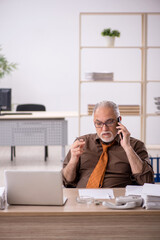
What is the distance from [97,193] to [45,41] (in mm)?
6018

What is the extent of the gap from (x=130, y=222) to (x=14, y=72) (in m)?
6.35

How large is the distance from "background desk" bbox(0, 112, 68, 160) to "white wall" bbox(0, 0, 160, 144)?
2031 millimetres

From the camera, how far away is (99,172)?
2568mm

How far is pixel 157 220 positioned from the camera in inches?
73.0

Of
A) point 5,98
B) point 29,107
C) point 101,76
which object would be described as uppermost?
point 101,76

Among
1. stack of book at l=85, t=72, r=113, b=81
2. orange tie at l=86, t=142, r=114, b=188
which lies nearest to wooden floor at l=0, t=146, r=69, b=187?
stack of book at l=85, t=72, r=113, b=81

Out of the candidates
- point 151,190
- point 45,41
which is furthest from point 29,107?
point 151,190

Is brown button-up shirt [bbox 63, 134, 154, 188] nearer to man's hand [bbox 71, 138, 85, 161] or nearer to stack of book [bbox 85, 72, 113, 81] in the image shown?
man's hand [bbox 71, 138, 85, 161]

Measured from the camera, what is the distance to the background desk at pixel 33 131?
5.95 m

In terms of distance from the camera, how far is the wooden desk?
1846 millimetres

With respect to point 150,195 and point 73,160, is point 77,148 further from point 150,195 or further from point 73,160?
point 150,195

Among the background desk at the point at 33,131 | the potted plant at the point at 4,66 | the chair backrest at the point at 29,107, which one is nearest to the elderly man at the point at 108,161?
the background desk at the point at 33,131

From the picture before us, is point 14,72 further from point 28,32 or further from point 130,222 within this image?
point 130,222

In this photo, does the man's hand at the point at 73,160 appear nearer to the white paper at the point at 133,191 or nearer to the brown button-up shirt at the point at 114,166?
the brown button-up shirt at the point at 114,166
